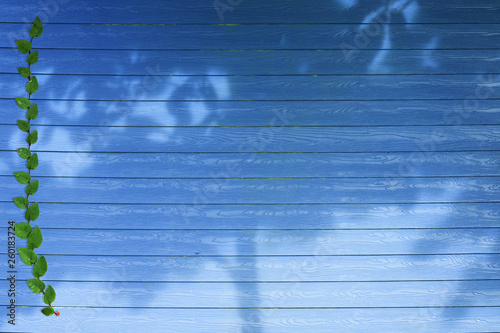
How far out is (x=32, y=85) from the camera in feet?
9.06

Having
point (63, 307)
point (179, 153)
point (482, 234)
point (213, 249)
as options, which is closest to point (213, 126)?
point (179, 153)

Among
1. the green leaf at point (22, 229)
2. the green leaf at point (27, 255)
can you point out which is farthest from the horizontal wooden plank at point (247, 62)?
the green leaf at point (27, 255)

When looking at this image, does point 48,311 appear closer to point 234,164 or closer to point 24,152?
point 24,152

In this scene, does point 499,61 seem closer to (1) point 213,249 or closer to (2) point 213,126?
(2) point 213,126

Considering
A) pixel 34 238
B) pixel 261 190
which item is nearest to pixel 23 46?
pixel 34 238

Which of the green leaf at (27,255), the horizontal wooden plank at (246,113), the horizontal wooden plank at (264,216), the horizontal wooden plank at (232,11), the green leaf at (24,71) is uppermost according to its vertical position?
the horizontal wooden plank at (232,11)

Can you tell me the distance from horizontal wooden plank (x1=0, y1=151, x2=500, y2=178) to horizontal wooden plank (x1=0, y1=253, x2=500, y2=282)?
443mm

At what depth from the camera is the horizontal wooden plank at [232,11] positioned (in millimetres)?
2770

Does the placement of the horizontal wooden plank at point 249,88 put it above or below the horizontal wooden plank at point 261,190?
above

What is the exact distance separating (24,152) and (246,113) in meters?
1.20

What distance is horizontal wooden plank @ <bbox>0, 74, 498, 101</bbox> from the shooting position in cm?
278

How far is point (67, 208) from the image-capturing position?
2.78 metres

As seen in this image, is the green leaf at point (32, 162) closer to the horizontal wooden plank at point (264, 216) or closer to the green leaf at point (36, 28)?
the horizontal wooden plank at point (264, 216)

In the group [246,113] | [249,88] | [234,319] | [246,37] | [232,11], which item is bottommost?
[234,319]
